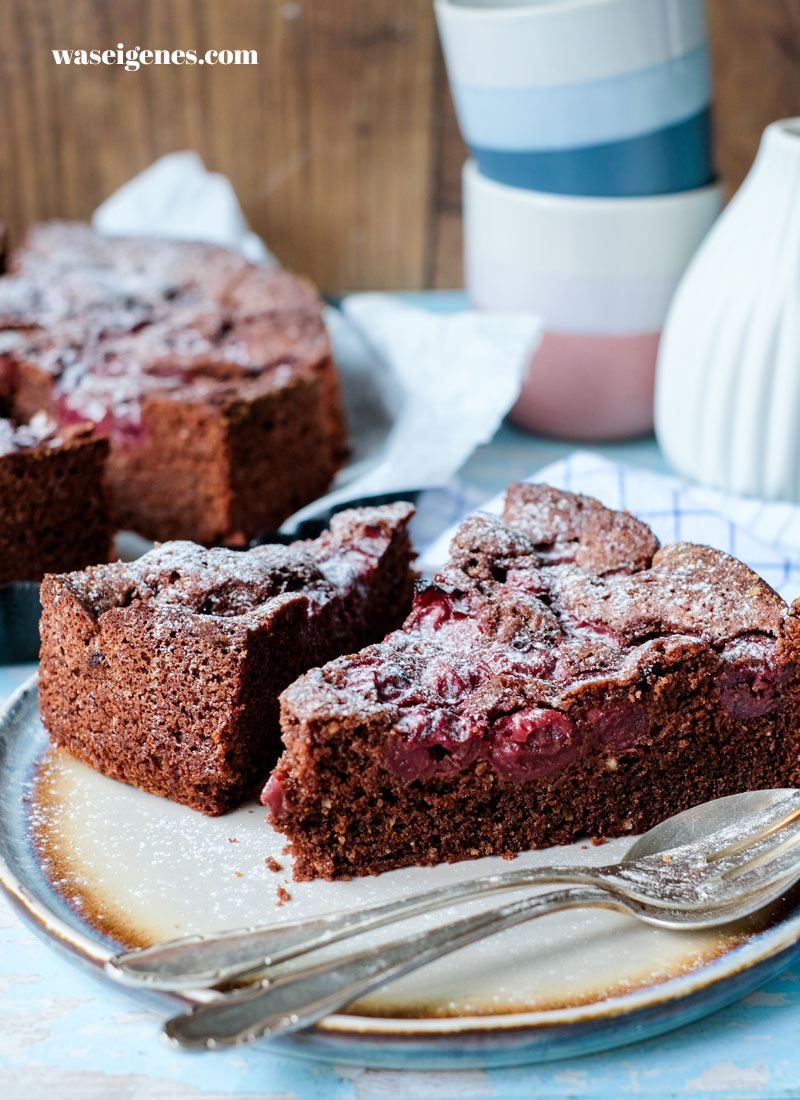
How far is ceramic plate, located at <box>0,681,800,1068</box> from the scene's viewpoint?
150cm

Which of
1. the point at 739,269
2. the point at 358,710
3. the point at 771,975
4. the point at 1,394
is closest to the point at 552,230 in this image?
the point at 739,269

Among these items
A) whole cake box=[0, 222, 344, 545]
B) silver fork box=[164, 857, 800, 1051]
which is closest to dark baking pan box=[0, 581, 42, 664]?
whole cake box=[0, 222, 344, 545]

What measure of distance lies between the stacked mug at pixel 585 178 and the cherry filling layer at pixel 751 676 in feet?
5.31

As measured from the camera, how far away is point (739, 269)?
2994 millimetres

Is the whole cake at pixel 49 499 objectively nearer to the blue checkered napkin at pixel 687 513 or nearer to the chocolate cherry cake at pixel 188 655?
the chocolate cherry cake at pixel 188 655

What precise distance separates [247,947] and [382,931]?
10.2 inches

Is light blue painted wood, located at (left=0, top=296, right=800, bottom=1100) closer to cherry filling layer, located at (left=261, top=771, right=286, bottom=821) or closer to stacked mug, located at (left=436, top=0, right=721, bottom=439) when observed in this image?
cherry filling layer, located at (left=261, top=771, right=286, bottom=821)

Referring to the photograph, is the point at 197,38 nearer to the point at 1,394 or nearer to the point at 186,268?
the point at 186,268

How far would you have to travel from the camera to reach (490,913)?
1571mm

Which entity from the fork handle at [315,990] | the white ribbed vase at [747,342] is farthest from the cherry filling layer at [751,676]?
the white ribbed vase at [747,342]

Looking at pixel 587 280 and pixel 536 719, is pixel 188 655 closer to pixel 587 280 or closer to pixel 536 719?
pixel 536 719

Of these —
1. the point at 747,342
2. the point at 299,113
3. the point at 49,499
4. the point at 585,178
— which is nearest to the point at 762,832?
the point at 747,342

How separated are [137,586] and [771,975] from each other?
49.0 inches

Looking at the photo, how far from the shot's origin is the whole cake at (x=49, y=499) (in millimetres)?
2686
